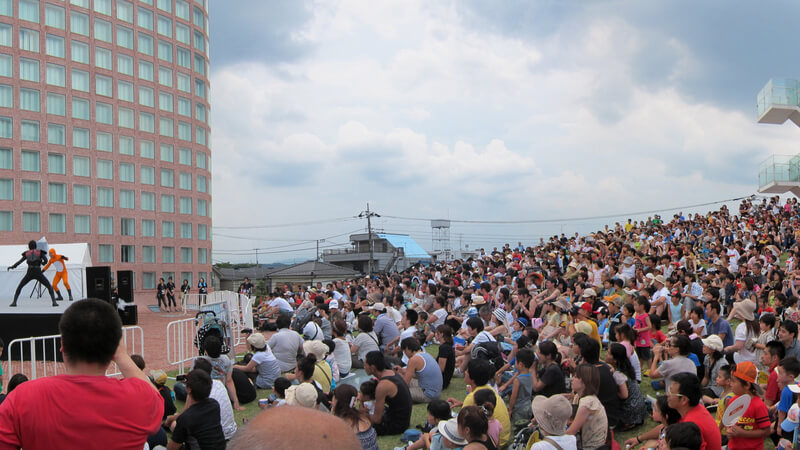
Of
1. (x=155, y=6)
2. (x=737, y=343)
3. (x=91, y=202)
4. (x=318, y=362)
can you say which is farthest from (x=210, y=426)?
(x=155, y=6)

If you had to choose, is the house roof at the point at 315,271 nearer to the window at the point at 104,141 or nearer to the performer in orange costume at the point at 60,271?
the window at the point at 104,141

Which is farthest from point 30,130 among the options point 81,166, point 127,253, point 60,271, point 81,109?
point 60,271

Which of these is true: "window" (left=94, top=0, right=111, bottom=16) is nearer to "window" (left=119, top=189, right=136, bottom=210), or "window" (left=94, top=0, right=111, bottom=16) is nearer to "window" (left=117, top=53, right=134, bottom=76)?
"window" (left=117, top=53, right=134, bottom=76)

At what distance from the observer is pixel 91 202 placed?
42.6 metres

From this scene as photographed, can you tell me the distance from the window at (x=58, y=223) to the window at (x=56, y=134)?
5.16 meters

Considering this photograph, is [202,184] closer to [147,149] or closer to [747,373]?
[147,149]

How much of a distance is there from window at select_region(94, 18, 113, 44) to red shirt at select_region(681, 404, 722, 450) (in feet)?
159

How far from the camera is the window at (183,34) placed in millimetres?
48688

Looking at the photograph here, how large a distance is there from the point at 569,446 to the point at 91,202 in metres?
44.5

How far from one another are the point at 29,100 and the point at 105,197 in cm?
813

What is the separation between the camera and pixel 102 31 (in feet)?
145

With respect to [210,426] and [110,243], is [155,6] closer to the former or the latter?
[110,243]

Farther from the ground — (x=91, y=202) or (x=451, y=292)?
(x=91, y=202)

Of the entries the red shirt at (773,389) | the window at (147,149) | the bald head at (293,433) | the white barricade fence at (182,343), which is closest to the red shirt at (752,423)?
the red shirt at (773,389)
